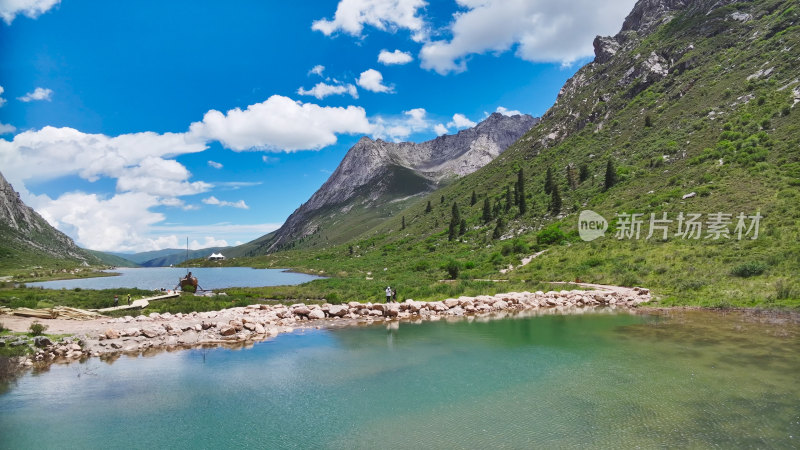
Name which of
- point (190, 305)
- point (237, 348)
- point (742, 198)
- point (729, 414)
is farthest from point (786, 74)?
point (190, 305)

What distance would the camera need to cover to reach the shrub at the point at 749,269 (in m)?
31.0

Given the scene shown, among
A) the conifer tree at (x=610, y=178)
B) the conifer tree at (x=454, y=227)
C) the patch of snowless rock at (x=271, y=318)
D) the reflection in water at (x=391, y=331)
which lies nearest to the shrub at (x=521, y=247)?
the conifer tree at (x=610, y=178)

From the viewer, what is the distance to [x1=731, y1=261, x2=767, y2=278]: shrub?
30955mm

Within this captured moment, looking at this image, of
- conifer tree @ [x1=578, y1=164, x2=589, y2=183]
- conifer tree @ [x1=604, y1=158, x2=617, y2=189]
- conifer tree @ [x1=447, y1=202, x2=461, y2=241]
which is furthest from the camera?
conifer tree @ [x1=447, y1=202, x2=461, y2=241]

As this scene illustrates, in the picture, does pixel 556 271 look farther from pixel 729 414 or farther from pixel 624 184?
pixel 729 414

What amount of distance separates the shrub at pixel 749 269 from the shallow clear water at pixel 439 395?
40.7 ft

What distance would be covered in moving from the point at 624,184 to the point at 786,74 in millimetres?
28512

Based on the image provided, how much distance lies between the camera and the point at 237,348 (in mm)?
22531

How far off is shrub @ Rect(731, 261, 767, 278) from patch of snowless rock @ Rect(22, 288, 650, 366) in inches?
283

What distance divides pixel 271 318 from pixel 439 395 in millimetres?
18920

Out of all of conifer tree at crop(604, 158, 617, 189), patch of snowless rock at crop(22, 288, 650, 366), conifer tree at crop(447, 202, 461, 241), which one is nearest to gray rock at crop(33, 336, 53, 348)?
patch of snowless rock at crop(22, 288, 650, 366)

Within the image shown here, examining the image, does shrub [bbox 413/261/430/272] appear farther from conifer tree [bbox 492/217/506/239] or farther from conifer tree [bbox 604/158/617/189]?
conifer tree [bbox 604/158/617/189]

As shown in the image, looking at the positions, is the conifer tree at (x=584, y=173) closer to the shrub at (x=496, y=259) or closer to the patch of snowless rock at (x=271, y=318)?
the shrub at (x=496, y=259)

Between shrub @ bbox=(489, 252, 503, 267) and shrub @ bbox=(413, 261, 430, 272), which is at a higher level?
shrub @ bbox=(489, 252, 503, 267)
